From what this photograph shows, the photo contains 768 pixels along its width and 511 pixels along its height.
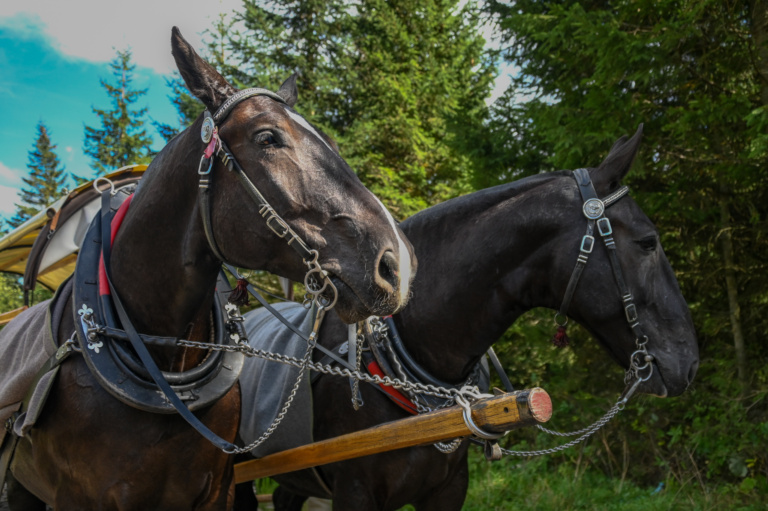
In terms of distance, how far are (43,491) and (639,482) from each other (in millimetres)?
5376

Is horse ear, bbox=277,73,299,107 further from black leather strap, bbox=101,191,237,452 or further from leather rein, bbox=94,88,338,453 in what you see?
black leather strap, bbox=101,191,237,452

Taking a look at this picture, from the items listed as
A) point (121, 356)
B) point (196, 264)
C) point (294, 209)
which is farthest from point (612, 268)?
point (121, 356)

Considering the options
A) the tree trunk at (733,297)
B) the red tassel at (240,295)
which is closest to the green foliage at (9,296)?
the tree trunk at (733,297)

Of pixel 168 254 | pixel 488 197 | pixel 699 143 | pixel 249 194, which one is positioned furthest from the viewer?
pixel 699 143

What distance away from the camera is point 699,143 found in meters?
4.95

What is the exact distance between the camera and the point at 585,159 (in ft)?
18.7

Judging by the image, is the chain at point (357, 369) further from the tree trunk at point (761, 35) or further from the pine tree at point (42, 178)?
the pine tree at point (42, 178)

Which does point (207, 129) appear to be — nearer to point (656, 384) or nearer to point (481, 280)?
point (481, 280)

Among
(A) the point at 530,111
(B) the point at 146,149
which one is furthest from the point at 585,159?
→ (B) the point at 146,149

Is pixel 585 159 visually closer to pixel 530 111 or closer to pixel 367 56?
pixel 530 111

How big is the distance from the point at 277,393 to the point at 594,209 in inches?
63.8

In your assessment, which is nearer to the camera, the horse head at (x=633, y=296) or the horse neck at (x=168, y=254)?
the horse neck at (x=168, y=254)

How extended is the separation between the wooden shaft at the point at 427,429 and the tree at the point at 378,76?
908 centimetres

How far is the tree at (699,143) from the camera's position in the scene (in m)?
4.72
